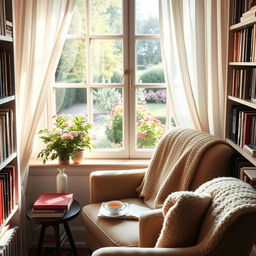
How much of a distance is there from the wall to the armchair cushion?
129 centimetres

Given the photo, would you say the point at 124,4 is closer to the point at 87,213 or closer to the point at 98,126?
the point at 98,126

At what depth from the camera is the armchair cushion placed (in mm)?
1521

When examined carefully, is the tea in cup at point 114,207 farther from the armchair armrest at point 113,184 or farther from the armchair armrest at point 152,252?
the armchair armrest at point 152,252

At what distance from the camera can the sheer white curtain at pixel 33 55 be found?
2.60 m

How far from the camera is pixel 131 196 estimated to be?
8.55ft

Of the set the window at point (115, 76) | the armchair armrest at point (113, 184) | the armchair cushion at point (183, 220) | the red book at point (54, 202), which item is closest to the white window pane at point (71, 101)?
the window at point (115, 76)

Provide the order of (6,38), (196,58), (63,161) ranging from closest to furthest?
(6,38) < (196,58) < (63,161)

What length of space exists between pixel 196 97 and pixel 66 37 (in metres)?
1.13

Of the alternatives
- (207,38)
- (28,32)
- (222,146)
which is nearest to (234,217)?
(222,146)

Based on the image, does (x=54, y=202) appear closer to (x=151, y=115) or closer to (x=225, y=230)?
(x=151, y=115)

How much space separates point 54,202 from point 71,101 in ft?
3.13

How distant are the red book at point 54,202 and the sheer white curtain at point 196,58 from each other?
107 cm

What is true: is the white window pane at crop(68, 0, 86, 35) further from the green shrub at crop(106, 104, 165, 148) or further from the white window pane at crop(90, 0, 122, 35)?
the green shrub at crop(106, 104, 165, 148)

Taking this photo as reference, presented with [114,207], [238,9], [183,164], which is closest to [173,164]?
[183,164]
